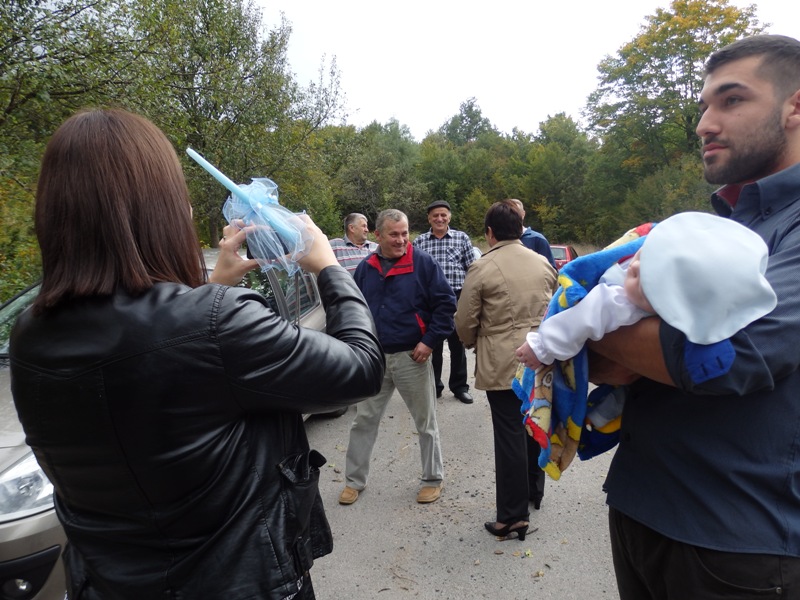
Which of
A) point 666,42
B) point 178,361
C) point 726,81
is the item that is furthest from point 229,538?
point 666,42

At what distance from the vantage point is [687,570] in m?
1.35

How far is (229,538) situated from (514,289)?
103 inches

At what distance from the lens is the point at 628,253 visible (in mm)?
1392

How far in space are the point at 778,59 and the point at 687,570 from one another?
1.29 metres

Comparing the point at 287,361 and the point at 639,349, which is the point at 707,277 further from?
the point at 287,361

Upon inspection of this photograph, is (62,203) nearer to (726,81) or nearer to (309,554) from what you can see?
(309,554)

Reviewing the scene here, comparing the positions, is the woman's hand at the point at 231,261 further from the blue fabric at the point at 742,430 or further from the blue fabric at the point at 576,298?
the blue fabric at the point at 742,430

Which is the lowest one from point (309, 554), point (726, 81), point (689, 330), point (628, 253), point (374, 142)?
point (309, 554)

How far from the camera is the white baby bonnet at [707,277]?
3.49 feet

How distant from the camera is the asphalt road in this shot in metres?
3.09

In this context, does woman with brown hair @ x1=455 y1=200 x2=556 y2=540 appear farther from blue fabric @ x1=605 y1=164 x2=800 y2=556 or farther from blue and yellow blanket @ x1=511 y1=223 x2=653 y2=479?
blue fabric @ x1=605 y1=164 x2=800 y2=556

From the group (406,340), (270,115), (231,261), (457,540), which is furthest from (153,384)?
(270,115)

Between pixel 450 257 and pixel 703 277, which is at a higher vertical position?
pixel 703 277

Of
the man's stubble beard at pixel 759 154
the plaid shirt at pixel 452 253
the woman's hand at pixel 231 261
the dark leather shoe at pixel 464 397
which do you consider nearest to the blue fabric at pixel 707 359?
the man's stubble beard at pixel 759 154
